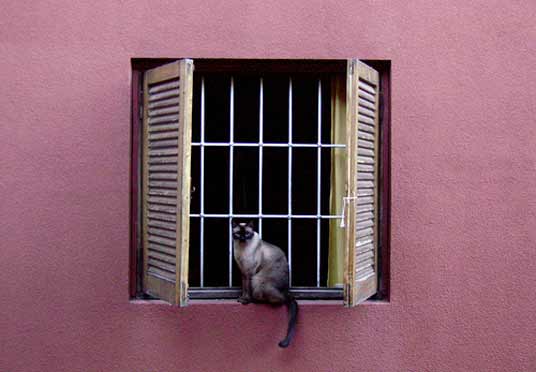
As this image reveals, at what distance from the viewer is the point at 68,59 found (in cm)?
390

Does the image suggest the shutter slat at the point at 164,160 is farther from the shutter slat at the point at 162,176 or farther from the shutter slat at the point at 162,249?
the shutter slat at the point at 162,249

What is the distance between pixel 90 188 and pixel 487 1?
2.91 meters

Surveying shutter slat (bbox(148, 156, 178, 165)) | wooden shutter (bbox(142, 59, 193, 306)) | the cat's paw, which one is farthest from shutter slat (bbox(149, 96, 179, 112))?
the cat's paw

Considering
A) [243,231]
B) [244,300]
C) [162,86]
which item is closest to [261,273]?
[244,300]

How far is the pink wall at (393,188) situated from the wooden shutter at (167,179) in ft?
0.52

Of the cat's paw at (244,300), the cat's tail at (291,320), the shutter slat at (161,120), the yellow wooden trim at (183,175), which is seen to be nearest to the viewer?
the yellow wooden trim at (183,175)

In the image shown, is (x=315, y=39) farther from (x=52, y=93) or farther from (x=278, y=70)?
(x=52, y=93)

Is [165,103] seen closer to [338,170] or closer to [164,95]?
[164,95]

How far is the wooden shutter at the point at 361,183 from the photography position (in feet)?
11.5

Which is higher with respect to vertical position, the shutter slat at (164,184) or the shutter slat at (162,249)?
the shutter slat at (164,184)

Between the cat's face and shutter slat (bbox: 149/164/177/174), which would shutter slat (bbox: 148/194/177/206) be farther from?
the cat's face

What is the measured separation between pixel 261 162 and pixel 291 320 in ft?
3.55

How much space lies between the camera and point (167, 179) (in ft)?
12.1

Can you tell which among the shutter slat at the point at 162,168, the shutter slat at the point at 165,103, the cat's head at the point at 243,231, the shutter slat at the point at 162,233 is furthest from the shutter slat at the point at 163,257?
the shutter slat at the point at 165,103
